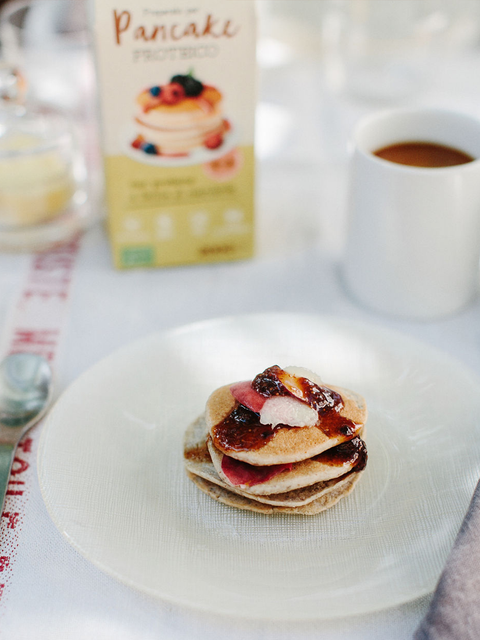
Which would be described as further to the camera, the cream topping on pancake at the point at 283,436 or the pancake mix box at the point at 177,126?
the pancake mix box at the point at 177,126

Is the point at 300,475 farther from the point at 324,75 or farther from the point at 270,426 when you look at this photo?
the point at 324,75

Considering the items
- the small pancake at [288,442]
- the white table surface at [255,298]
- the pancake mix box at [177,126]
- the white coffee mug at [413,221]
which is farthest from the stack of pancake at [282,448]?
the pancake mix box at [177,126]

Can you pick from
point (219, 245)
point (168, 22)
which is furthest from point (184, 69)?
point (219, 245)

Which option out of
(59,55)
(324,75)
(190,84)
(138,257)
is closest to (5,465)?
(138,257)

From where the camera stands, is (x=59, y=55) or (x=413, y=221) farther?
(x=59, y=55)

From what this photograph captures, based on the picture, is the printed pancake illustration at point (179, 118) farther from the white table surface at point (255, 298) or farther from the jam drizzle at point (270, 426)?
the jam drizzle at point (270, 426)

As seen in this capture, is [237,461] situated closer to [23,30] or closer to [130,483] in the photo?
[130,483]
